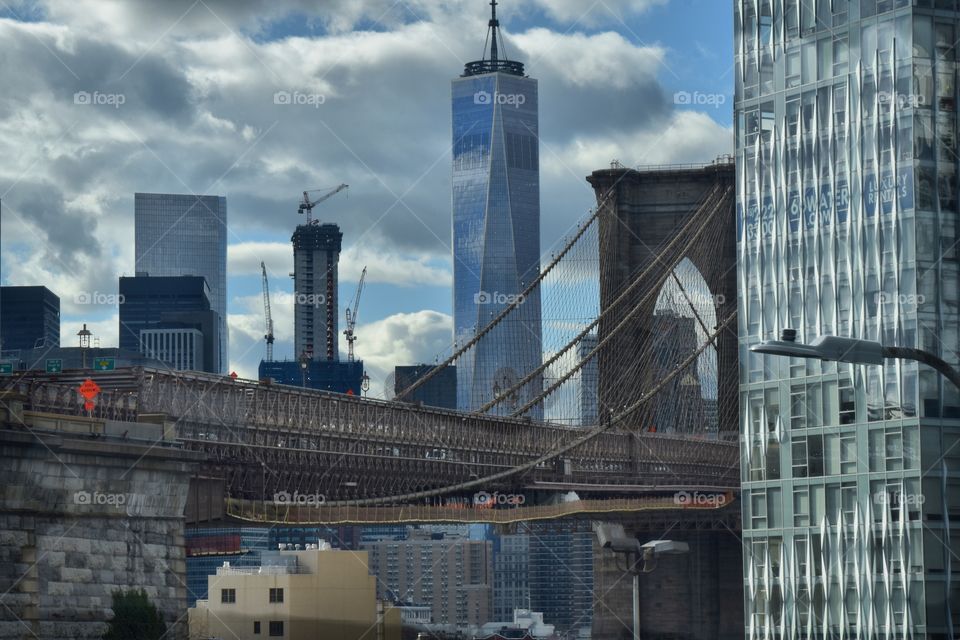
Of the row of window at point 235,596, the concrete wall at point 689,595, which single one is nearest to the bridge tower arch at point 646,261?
the concrete wall at point 689,595

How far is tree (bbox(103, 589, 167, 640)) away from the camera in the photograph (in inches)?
2657

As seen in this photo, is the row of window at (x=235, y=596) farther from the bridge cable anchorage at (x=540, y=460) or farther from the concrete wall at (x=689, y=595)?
the concrete wall at (x=689, y=595)

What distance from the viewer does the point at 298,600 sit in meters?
119

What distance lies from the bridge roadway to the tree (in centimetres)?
949

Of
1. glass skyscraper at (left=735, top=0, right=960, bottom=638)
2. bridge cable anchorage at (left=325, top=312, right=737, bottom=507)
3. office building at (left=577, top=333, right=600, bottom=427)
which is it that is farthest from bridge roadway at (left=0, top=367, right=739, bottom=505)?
glass skyscraper at (left=735, top=0, right=960, bottom=638)

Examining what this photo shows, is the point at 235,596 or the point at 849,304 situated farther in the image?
the point at 235,596

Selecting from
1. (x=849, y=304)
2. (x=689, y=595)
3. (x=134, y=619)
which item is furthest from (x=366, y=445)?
(x=134, y=619)

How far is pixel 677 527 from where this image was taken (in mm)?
168375

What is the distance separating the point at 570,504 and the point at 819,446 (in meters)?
70.5

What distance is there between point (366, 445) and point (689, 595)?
43.3 metres

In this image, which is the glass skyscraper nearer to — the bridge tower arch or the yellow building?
the yellow building

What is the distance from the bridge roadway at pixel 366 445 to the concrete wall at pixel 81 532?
6.21m

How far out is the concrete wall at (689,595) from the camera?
17588 centimetres

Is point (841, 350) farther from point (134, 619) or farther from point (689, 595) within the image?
point (689, 595)
